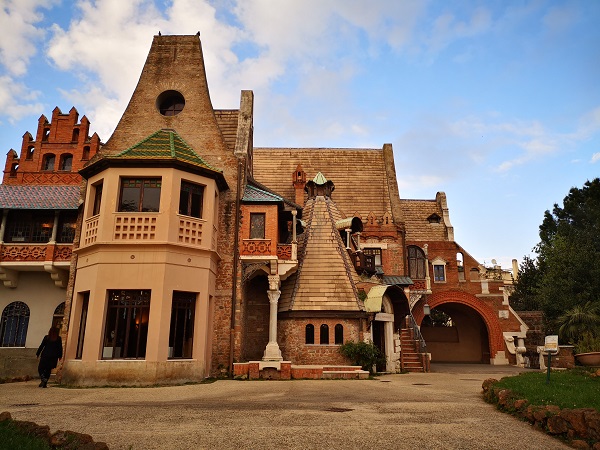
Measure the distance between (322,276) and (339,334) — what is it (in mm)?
2855

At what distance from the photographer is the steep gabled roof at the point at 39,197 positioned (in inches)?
754

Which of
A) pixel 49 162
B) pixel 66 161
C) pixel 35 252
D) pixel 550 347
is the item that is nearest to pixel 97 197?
pixel 35 252

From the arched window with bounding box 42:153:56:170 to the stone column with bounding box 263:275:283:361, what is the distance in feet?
40.5

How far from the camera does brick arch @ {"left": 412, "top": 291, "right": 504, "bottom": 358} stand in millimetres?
31688

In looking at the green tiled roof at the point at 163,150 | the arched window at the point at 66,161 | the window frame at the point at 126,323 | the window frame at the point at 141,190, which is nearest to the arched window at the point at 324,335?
the window frame at the point at 126,323

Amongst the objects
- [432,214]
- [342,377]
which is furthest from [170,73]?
[432,214]

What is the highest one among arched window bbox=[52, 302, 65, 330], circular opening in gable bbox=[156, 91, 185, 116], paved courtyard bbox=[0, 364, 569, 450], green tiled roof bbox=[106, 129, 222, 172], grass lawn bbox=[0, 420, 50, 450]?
circular opening in gable bbox=[156, 91, 185, 116]

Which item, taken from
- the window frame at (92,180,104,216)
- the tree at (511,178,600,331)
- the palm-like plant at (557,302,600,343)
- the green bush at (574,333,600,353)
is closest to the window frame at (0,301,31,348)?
the window frame at (92,180,104,216)

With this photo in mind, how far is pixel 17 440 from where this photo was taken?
6133 millimetres

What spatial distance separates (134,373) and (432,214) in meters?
27.3

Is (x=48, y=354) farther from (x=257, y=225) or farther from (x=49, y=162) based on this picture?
(x=49, y=162)

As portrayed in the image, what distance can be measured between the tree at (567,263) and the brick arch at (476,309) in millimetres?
3623

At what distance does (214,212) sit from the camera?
18.5m

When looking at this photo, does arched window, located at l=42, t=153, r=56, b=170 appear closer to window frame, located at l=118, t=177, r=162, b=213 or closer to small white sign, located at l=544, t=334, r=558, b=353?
window frame, located at l=118, t=177, r=162, b=213
